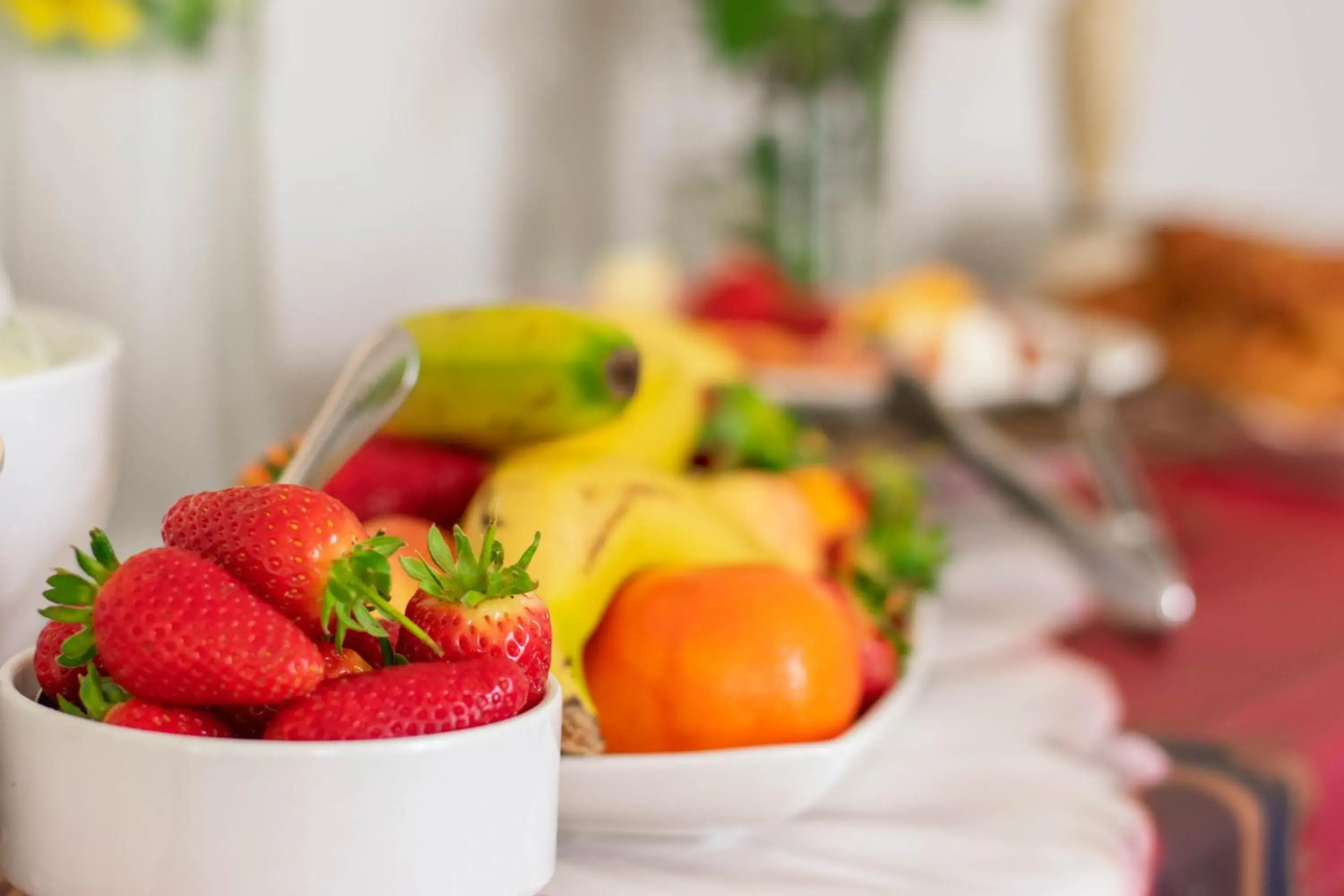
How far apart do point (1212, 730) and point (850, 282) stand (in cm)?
56

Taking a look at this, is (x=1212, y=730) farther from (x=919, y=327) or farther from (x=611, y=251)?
(x=611, y=251)

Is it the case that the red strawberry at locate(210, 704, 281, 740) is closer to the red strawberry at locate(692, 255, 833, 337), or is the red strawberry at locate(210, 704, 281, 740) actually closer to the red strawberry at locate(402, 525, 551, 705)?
the red strawberry at locate(402, 525, 551, 705)

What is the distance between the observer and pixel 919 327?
3.05ft

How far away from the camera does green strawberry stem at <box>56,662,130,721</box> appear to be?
0.28 m

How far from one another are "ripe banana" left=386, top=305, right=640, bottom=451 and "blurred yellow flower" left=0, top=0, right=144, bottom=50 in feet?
0.72

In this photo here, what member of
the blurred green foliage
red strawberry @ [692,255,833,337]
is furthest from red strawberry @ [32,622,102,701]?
the blurred green foliage

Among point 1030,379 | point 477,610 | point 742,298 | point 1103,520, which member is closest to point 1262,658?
point 1103,520

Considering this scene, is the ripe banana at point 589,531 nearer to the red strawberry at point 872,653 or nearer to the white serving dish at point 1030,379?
the red strawberry at point 872,653

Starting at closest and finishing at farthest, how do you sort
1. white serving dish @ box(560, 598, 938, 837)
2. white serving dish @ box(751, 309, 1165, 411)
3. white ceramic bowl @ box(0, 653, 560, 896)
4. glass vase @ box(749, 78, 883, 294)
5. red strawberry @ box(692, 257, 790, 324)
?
white ceramic bowl @ box(0, 653, 560, 896), white serving dish @ box(560, 598, 938, 837), white serving dish @ box(751, 309, 1165, 411), red strawberry @ box(692, 257, 790, 324), glass vase @ box(749, 78, 883, 294)

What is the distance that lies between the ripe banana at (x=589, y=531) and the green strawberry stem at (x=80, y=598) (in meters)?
0.12

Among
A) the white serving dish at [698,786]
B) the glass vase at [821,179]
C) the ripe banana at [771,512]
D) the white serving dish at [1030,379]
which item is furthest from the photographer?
the glass vase at [821,179]

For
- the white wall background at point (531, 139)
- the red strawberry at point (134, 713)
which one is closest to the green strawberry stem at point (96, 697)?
the red strawberry at point (134, 713)

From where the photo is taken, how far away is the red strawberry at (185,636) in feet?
0.90

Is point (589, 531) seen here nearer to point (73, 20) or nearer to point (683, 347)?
point (683, 347)
